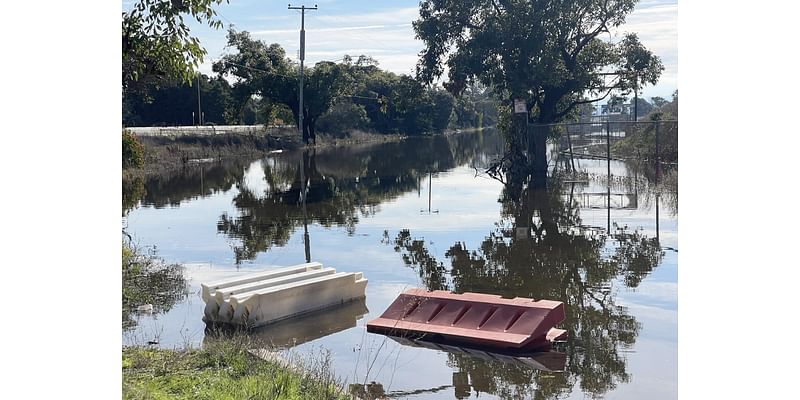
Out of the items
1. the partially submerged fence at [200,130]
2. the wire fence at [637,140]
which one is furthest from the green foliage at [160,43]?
the partially submerged fence at [200,130]

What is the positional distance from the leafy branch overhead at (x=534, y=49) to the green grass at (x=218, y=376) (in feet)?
76.0

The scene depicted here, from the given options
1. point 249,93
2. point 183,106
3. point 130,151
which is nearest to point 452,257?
point 130,151

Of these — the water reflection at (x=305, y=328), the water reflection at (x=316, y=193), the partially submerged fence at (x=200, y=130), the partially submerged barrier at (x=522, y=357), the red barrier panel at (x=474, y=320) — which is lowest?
the partially submerged barrier at (x=522, y=357)

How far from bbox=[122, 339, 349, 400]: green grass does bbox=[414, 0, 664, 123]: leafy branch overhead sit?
23.2 metres

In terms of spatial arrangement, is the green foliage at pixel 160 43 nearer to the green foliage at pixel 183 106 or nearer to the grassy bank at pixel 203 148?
the grassy bank at pixel 203 148

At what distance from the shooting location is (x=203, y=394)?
620 centimetres

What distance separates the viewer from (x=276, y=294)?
976cm

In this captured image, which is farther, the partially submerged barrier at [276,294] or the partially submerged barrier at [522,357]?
the partially submerged barrier at [276,294]

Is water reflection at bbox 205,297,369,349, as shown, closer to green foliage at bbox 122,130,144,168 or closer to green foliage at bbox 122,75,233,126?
green foliage at bbox 122,130,144,168

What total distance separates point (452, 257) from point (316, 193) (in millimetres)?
11980

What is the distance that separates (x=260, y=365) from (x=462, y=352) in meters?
2.32

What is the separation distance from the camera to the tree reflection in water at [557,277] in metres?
7.72

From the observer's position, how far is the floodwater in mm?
7965

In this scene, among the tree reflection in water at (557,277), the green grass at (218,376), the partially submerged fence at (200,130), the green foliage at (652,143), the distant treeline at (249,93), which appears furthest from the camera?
the distant treeline at (249,93)
